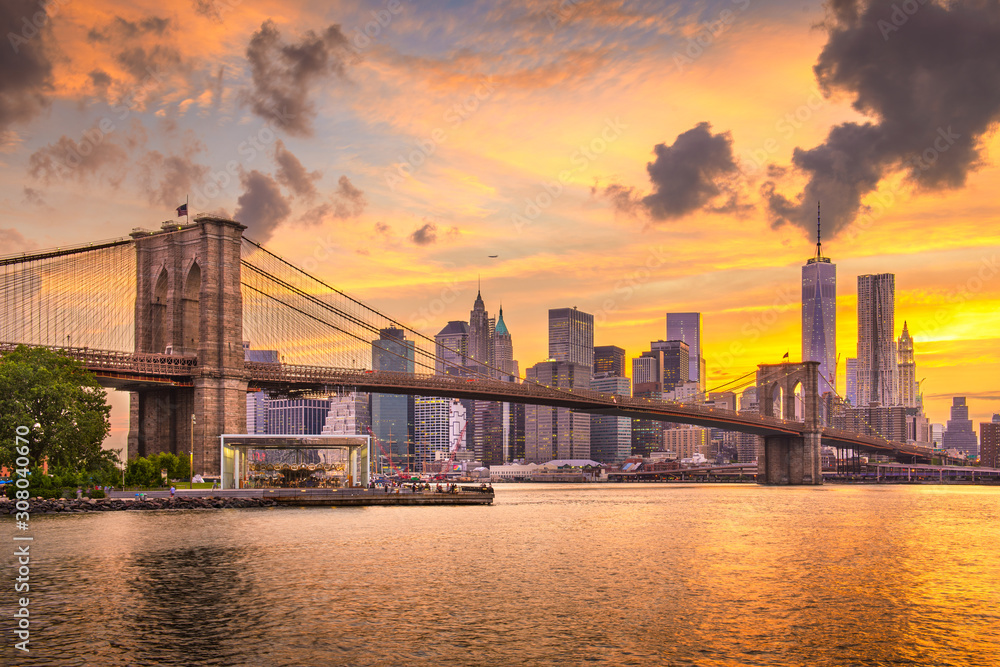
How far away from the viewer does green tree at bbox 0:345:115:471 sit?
63188mm

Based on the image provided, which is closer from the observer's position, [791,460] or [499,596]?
[499,596]

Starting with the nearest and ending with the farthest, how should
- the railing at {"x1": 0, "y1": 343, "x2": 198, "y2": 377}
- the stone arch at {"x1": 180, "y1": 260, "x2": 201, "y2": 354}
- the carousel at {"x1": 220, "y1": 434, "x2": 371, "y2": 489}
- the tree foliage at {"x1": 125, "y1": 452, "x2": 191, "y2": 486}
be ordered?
the railing at {"x1": 0, "y1": 343, "x2": 198, "y2": 377} < the tree foliage at {"x1": 125, "y1": 452, "x2": 191, "y2": 486} < the carousel at {"x1": 220, "y1": 434, "x2": 371, "y2": 489} < the stone arch at {"x1": 180, "y1": 260, "x2": 201, "y2": 354}

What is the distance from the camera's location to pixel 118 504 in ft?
217

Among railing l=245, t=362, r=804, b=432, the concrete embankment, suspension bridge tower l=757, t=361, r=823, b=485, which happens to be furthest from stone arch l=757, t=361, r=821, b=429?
the concrete embankment

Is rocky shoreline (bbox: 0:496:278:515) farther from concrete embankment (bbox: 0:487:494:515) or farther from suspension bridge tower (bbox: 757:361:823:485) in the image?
suspension bridge tower (bbox: 757:361:823:485)

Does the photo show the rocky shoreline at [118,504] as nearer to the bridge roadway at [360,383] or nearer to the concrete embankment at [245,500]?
the concrete embankment at [245,500]

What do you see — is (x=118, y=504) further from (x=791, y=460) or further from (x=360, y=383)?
(x=791, y=460)

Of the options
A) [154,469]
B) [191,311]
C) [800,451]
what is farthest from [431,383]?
[800,451]

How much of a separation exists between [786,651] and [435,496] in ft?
209

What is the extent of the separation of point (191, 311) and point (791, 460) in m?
117

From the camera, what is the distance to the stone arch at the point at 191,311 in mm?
86750

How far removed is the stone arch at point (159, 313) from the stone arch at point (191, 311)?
2.96 metres

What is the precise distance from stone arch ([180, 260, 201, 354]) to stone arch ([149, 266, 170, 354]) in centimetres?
296

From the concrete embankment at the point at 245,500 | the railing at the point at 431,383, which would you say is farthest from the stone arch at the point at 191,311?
the concrete embankment at the point at 245,500
